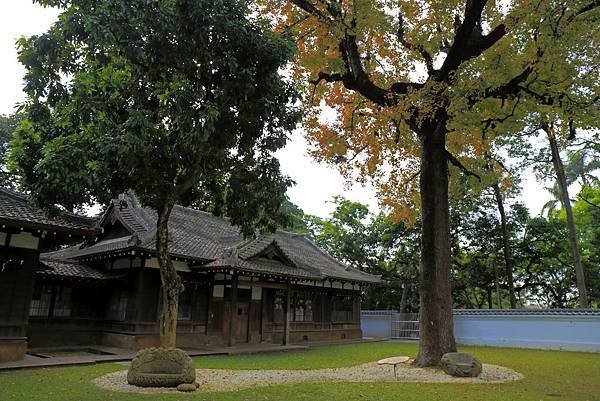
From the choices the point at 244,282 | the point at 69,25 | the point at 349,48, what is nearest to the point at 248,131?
the point at 69,25

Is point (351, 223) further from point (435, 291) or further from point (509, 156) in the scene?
point (435, 291)

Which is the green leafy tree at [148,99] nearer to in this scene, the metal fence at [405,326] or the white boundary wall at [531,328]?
the white boundary wall at [531,328]

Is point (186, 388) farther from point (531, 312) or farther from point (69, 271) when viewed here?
point (531, 312)

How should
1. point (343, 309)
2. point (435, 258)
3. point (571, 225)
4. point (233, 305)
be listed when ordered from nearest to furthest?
point (435, 258)
point (233, 305)
point (571, 225)
point (343, 309)

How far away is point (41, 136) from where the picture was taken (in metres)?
8.53

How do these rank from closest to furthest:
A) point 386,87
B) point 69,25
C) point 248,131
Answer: point 69,25 → point 248,131 → point 386,87

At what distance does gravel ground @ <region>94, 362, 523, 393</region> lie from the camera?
28.8 feet

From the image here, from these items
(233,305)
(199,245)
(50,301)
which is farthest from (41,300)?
(233,305)

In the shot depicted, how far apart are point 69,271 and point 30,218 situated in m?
5.27

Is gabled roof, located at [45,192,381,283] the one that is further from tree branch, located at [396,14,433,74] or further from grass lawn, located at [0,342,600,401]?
tree branch, located at [396,14,433,74]

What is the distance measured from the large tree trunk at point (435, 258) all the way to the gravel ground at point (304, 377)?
0.82m

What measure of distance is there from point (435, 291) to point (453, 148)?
6.72 meters

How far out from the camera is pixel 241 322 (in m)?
18.9

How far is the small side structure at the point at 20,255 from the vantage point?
1119 cm
